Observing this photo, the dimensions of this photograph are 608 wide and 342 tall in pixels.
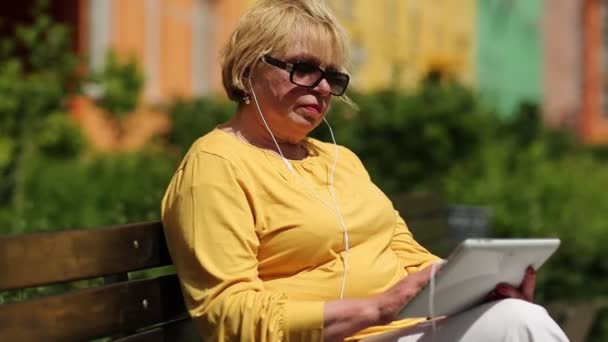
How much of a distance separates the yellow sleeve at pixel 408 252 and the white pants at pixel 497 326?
1.67 ft

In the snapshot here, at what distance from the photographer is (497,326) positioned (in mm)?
2754

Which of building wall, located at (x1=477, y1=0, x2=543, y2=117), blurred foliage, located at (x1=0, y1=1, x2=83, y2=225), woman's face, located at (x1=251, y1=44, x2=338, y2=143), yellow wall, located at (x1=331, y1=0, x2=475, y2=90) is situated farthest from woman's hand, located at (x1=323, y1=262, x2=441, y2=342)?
building wall, located at (x1=477, y1=0, x2=543, y2=117)

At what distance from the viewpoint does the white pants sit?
8.96 feet

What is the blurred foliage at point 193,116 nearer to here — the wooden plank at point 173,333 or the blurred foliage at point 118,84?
the blurred foliage at point 118,84

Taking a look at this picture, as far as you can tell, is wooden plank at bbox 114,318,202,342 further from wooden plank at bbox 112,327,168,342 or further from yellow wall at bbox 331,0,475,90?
yellow wall at bbox 331,0,475,90

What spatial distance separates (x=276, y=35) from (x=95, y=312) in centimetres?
83

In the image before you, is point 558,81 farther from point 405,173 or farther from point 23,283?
point 23,283

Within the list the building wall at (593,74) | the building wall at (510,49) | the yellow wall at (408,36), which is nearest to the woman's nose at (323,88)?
the yellow wall at (408,36)

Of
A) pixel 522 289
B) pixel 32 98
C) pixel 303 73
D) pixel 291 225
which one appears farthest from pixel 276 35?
pixel 32 98

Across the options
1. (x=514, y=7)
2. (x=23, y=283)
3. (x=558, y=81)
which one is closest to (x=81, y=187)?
(x=23, y=283)

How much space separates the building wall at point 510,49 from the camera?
19.5 m

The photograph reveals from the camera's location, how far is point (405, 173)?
318 inches

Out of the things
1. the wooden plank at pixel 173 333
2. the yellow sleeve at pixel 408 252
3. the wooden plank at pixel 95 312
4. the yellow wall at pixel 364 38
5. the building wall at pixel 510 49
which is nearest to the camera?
the wooden plank at pixel 95 312

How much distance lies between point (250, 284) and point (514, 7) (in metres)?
18.5
